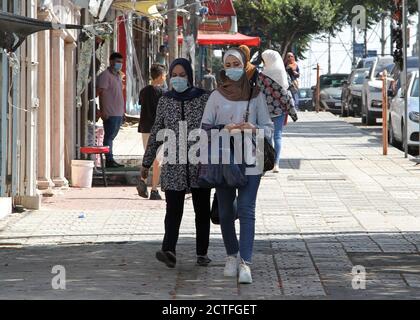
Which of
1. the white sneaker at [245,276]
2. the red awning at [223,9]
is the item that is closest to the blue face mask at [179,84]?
the white sneaker at [245,276]

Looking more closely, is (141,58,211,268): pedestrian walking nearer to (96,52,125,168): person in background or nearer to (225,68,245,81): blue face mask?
(225,68,245,81): blue face mask

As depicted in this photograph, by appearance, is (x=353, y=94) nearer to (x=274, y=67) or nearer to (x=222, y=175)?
(x=274, y=67)

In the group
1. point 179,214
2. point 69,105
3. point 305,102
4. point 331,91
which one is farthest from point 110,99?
point 305,102

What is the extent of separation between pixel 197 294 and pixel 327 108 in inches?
1765

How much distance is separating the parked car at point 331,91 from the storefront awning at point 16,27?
4071 centimetres

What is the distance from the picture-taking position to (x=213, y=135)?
10.8m

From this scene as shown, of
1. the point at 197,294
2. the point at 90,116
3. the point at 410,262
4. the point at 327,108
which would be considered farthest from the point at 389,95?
the point at 327,108

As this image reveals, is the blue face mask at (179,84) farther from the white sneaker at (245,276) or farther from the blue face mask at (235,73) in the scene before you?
the white sneaker at (245,276)

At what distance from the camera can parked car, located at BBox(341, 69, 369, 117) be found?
42.8 m

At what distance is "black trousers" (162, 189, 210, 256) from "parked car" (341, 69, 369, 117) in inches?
1218

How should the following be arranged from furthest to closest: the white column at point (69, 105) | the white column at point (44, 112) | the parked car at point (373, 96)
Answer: the parked car at point (373, 96)
the white column at point (69, 105)
the white column at point (44, 112)

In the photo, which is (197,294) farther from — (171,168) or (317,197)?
(317,197)

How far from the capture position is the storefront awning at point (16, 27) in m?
12.4
